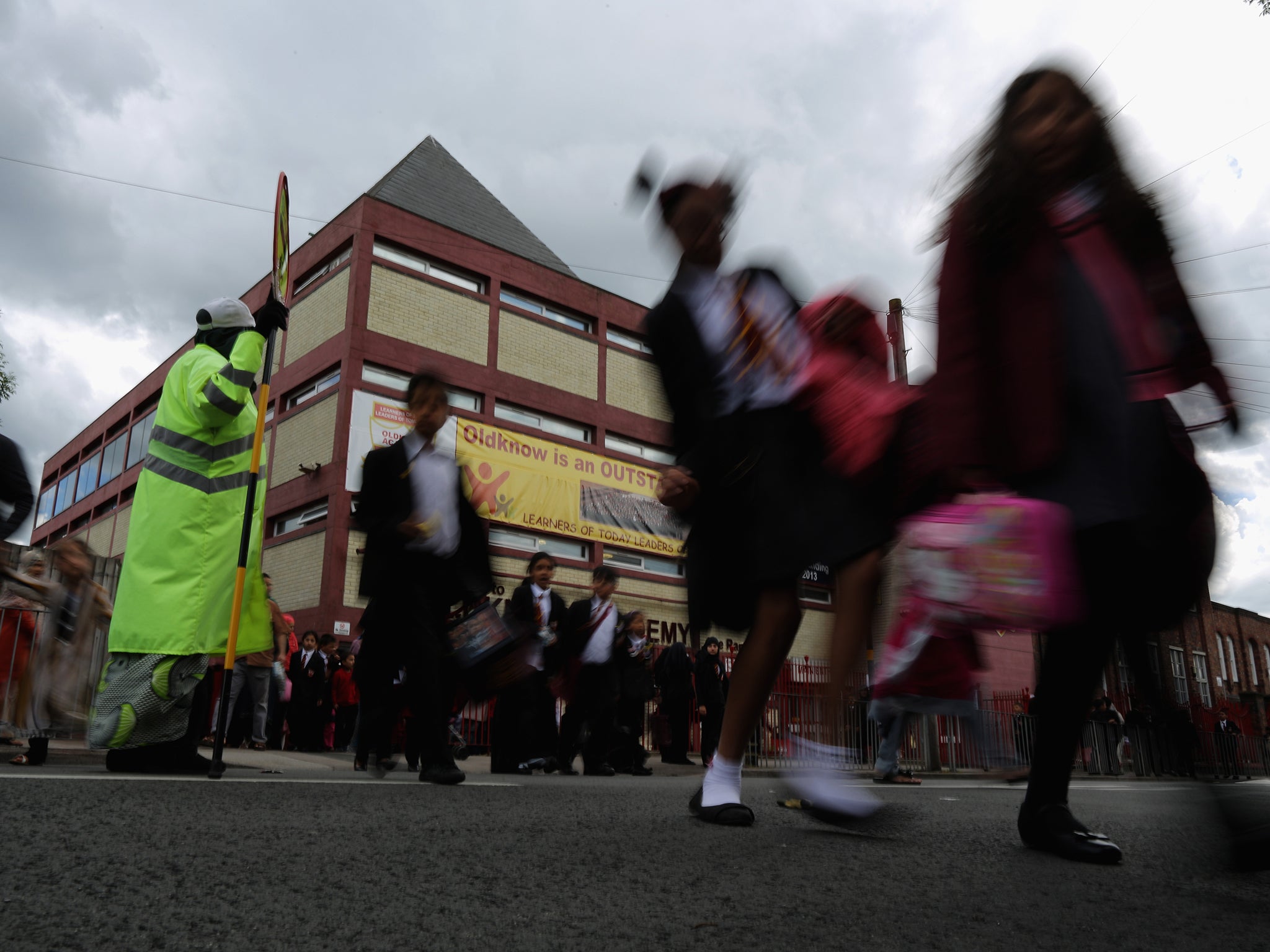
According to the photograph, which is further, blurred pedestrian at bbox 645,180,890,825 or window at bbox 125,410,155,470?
window at bbox 125,410,155,470

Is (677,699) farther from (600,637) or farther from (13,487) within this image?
(13,487)

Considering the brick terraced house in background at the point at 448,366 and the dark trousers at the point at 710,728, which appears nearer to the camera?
the dark trousers at the point at 710,728

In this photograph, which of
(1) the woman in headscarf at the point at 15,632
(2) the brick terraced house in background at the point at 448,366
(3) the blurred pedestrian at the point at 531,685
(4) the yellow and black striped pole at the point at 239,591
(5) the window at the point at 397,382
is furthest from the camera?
(5) the window at the point at 397,382

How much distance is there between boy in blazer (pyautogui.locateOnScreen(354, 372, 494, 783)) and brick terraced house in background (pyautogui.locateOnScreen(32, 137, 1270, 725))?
17.0 meters

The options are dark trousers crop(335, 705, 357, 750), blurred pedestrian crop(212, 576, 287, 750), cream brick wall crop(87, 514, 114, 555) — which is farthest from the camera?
cream brick wall crop(87, 514, 114, 555)

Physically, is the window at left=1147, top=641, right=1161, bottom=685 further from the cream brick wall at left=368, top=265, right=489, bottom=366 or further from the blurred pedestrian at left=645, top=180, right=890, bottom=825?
the cream brick wall at left=368, top=265, right=489, bottom=366

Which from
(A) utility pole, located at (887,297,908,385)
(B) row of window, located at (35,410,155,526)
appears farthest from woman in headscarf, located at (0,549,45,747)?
(B) row of window, located at (35,410,155,526)

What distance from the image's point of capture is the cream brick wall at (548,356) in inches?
1072

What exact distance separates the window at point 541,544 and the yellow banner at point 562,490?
20cm

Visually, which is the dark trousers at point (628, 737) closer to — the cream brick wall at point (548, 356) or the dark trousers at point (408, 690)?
the dark trousers at point (408, 690)

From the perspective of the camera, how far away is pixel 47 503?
51.2 m

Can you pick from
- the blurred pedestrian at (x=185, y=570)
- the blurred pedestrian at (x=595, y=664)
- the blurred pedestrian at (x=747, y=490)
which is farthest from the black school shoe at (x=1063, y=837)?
the blurred pedestrian at (x=595, y=664)

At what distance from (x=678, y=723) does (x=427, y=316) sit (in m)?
16.6

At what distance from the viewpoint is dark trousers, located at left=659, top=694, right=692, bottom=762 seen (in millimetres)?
11758
